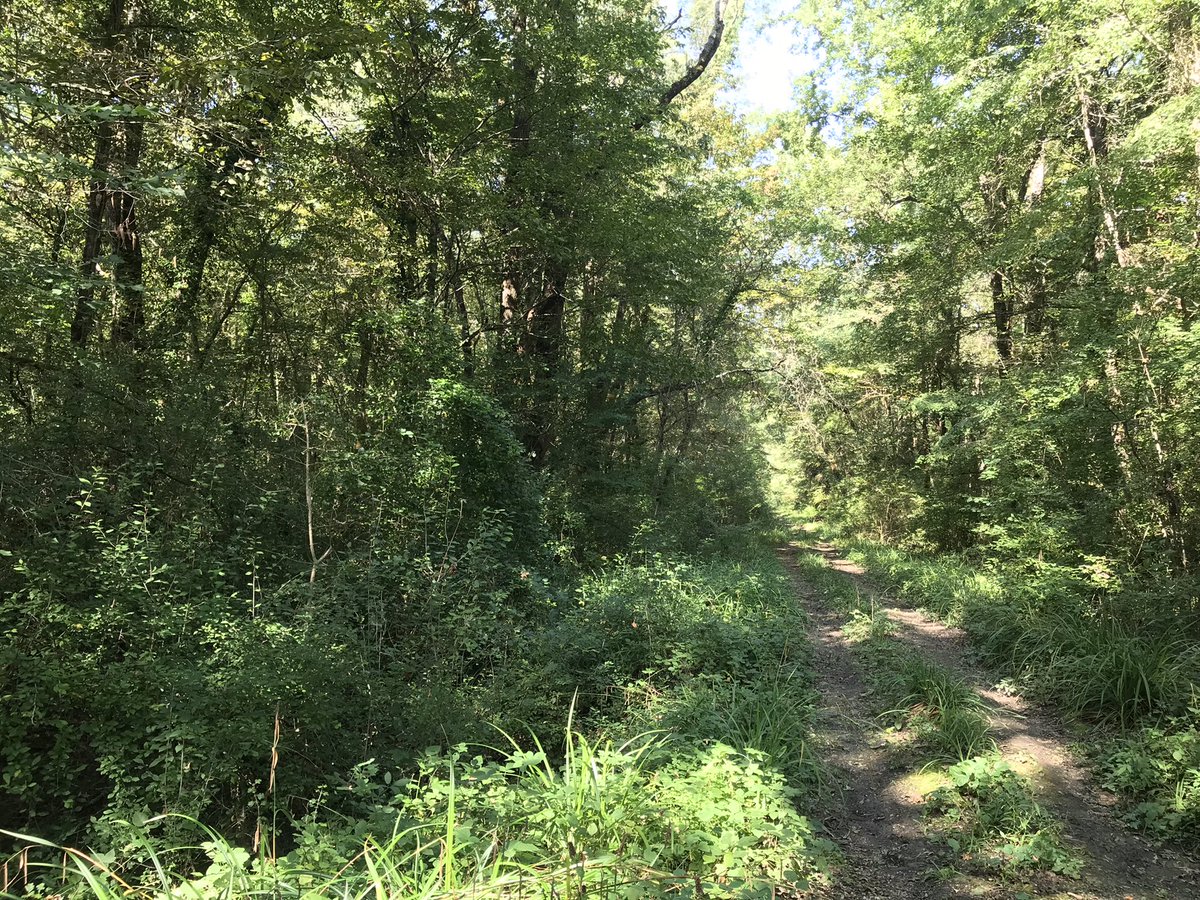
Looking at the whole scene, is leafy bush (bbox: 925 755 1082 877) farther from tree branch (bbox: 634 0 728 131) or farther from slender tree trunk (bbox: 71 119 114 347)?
tree branch (bbox: 634 0 728 131)

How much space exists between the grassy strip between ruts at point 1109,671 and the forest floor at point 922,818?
23cm

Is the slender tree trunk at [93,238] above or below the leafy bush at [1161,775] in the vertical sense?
above

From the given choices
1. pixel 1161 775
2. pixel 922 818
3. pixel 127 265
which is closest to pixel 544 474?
pixel 127 265

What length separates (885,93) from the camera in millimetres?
13977

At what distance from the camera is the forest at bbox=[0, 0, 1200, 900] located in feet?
10.9

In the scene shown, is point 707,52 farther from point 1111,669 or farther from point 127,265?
point 1111,669

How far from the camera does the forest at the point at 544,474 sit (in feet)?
10.9

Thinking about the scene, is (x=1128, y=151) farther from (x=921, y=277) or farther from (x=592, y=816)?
(x=592, y=816)

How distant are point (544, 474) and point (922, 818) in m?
7.70

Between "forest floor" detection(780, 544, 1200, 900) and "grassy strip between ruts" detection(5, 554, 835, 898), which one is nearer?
"grassy strip between ruts" detection(5, 554, 835, 898)

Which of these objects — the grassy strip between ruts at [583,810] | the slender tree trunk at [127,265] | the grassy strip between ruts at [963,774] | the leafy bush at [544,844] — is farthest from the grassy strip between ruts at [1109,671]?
the slender tree trunk at [127,265]

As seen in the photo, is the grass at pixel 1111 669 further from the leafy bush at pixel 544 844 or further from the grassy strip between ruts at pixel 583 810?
the leafy bush at pixel 544 844

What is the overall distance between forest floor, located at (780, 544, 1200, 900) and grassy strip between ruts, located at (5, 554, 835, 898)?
0.29 metres

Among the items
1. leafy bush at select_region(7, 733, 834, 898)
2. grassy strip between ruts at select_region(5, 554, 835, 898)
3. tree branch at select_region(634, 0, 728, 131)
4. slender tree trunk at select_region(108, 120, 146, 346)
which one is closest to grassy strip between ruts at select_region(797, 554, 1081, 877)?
grassy strip between ruts at select_region(5, 554, 835, 898)
